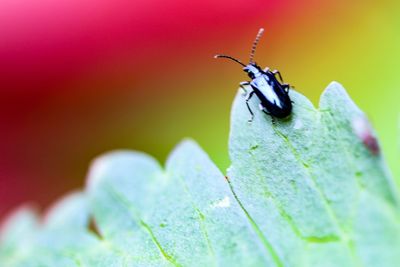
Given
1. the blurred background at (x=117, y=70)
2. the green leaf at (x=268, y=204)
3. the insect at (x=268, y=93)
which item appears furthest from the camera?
the blurred background at (x=117, y=70)

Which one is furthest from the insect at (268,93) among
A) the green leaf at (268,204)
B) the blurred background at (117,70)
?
the blurred background at (117,70)

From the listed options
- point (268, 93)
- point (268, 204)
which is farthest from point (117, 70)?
point (268, 204)

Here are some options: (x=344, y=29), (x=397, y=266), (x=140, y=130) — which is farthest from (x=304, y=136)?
(x=140, y=130)

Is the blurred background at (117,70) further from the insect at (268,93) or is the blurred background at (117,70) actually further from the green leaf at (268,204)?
the green leaf at (268,204)

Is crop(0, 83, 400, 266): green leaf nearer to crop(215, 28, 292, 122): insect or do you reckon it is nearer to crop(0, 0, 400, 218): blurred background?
crop(215, 28, 292, 122): insect

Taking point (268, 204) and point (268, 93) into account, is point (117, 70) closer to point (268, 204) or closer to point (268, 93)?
point (268, 93)

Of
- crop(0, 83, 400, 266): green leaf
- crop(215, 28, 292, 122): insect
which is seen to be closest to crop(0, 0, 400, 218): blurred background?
crop(215, 28, 292, 122): insect

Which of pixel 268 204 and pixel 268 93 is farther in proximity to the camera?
pixel 268 93

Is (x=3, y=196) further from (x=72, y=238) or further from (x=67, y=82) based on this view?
(x=72, y=238)
